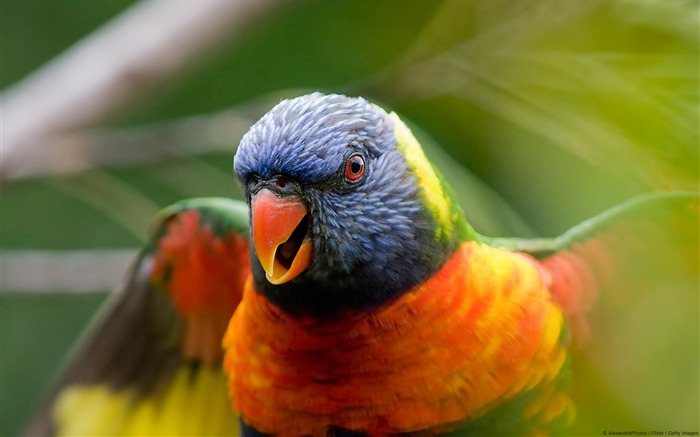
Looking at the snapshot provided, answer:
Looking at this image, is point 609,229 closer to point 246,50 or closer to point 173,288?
point 173,288

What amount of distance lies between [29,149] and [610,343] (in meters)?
1.81

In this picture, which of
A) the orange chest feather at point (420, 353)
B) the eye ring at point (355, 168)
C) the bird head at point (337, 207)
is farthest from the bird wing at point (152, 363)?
the eye ring at point (355, 168)

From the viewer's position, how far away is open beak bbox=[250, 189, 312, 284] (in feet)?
4.50

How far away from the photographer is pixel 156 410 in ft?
7.96

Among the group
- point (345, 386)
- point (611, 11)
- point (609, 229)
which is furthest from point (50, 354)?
point (611, 11)

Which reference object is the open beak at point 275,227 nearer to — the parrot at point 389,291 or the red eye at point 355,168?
the parrot at point 389,291

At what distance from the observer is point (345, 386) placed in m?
1.59

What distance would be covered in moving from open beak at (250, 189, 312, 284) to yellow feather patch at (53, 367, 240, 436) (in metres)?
1.06

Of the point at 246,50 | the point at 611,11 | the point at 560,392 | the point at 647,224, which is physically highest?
the point at 246,50

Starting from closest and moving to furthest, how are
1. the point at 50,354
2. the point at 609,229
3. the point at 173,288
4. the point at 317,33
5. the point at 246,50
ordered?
the point at 609,229 < the point at 173,288 < the point at 317,33 < the point at 246,50 < the point at 50,354

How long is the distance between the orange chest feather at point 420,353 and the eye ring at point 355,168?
267 millimetres

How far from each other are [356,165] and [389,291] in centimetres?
27

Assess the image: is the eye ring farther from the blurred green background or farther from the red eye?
the blurred green background

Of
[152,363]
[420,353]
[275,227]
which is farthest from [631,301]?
[152,363]
